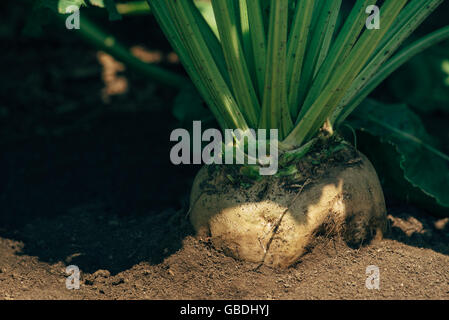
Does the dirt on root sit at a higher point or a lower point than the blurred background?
lower

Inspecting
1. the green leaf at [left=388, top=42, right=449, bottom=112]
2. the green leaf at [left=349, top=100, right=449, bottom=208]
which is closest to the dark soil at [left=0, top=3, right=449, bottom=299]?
the green leaf at [left=349, top=100, right=449, bottom=208]

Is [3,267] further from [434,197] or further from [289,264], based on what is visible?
[434,197]

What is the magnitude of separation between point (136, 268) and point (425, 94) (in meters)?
2.41

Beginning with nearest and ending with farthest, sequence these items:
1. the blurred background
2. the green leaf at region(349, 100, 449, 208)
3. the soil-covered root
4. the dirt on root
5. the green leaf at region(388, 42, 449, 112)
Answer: the dirt on root
the soil-covered root
the green leaf at region(349, 100, 449, 208)
the blurred background
the green leaf at region(388, 42, 449, 112)

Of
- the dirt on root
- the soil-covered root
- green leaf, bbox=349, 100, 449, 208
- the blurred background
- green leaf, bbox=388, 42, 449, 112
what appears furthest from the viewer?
green leaf, bbox=388, 42, 449, 112

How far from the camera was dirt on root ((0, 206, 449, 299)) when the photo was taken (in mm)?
1871

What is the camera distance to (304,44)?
6.46ft

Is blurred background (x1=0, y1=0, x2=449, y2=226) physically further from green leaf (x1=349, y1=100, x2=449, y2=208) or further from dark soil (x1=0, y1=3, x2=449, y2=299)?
green leaf (x1=349, y1=100, x2=449, y2=208)

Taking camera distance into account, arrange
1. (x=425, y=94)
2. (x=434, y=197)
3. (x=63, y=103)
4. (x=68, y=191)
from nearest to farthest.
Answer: (x=434, y=197) → (x=68, y=191) → (x=425, y=94) → (x=63, y=103)

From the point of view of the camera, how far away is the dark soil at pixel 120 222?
1.91m

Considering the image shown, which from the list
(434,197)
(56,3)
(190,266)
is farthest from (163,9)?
(434,197)

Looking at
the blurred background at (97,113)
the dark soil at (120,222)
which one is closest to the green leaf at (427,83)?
the blurred background at (97,113)

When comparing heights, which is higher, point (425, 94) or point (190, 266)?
point (425, 94)
